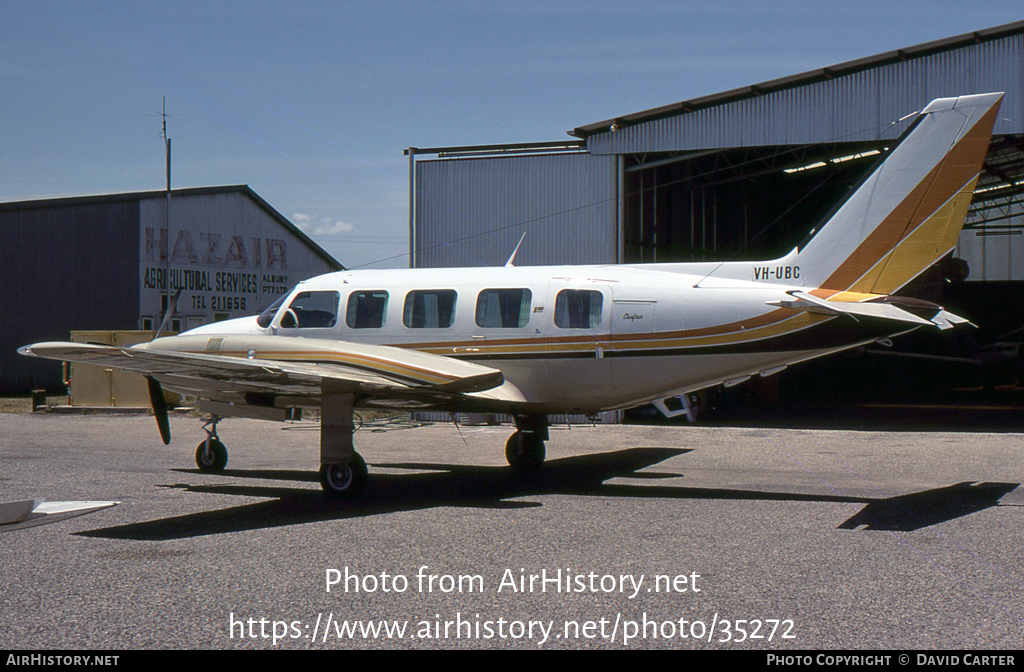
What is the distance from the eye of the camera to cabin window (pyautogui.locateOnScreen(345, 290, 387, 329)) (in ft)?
42.3

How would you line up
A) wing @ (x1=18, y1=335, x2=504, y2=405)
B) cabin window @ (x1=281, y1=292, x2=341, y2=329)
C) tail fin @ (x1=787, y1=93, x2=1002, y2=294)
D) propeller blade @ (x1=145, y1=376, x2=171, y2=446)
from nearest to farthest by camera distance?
wing @ (x1=18, y1=335, x2=504, y2=405) < tail fin @ (x1=787, y1=93, x2=1002, y2=294) < propeller blade @ (x1=145, y1=376, x2=171, y2=446) < cabin window @ (x1=281, y1=292, x2=341, y2=329)

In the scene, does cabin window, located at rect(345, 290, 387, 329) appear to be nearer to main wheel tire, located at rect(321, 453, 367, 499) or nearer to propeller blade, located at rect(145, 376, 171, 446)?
main wheel tire, located at rect(321, 453, 367, 499)

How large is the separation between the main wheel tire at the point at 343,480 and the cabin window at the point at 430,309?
2.42 meters

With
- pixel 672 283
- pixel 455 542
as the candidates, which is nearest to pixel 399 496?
pixel 455 542

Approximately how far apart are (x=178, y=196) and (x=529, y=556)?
32.3 meters

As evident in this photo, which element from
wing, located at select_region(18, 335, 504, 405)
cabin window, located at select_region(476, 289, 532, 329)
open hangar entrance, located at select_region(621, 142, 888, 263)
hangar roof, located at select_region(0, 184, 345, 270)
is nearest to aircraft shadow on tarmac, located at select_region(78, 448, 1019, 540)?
wing, located at select_region(18, 335, 504, 405)

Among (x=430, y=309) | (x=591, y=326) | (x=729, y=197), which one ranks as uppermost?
(x=729, y=197)

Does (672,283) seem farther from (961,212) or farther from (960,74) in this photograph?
(960,74)

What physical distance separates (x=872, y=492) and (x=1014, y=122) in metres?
11.6

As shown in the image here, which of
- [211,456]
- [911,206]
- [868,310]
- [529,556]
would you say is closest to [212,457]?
[211,456]

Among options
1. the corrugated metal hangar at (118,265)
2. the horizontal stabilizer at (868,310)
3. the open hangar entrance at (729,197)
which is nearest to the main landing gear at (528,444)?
the horizontal stabilizer at (868,310)

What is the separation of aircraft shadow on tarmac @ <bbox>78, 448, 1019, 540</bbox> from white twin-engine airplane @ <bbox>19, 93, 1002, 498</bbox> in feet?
2.68

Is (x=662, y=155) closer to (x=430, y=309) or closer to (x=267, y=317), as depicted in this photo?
(x=430, y=309)

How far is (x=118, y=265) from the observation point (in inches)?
1324
